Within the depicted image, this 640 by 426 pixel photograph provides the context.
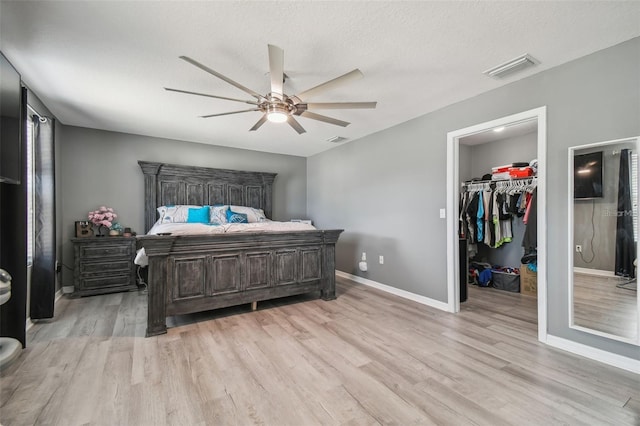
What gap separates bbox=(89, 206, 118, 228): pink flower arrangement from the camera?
13.9ft

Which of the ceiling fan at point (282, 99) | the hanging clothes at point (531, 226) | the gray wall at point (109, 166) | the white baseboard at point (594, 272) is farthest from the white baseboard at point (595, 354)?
the gray wall at point (109, 166)

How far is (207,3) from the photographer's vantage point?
178 cm

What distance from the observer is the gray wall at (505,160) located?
4566mm

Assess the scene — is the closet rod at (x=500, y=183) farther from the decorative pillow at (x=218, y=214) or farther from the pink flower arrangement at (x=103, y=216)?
the pink flower arrangement at (x=103, y=216)

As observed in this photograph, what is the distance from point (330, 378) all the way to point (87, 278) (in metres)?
3.85

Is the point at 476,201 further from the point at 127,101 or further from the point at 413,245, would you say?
the point at 127,101

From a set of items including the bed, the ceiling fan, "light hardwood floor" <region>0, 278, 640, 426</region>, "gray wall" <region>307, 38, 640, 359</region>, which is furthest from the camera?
the bed

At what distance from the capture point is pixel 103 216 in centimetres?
428

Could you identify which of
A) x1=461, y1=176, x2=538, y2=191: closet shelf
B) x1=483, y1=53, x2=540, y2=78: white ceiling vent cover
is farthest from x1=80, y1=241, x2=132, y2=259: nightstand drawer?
x1=461, y1=176, x2=538, y2=191: closet shelf

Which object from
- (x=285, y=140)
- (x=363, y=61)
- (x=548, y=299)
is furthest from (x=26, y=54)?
(x=548, y=299)

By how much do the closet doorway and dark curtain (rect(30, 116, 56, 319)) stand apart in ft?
14.6

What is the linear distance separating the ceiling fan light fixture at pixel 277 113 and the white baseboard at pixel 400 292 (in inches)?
110

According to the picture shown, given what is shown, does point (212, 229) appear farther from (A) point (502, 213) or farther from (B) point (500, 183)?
(B) point (500, 183)

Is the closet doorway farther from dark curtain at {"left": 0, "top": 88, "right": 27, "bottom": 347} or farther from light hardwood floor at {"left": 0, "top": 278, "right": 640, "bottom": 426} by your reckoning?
dark curtain at {"left": 0, "top": 88, "right": 27, "bottom": 347}
